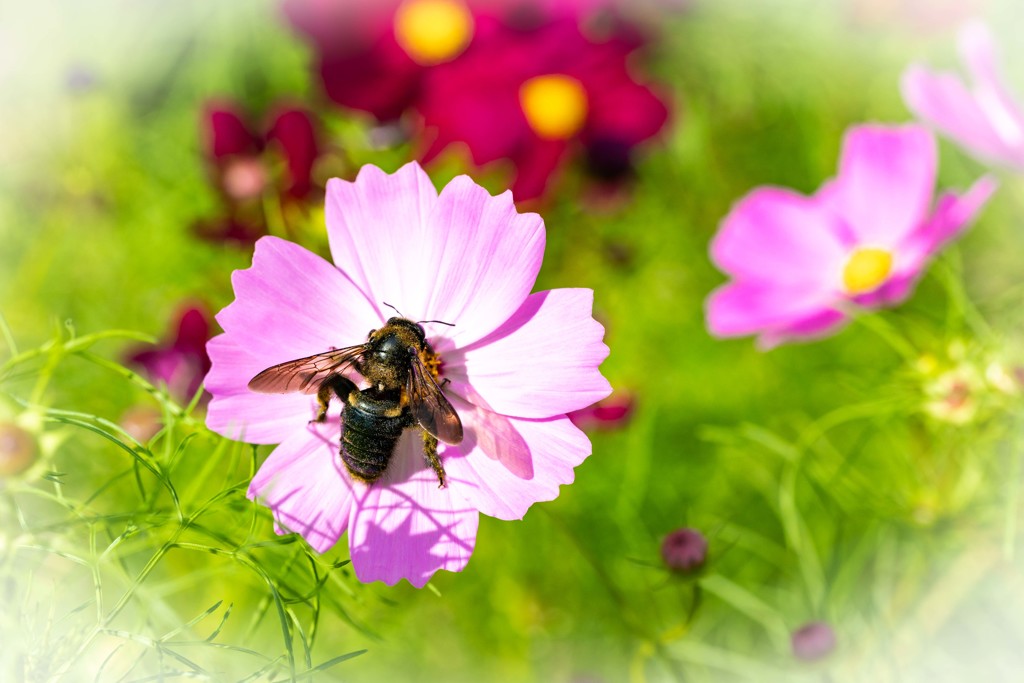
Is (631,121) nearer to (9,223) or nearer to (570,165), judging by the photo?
(570,165)

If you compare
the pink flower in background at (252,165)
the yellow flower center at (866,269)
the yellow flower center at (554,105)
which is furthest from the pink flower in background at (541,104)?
the yellow flower center at (866,269)

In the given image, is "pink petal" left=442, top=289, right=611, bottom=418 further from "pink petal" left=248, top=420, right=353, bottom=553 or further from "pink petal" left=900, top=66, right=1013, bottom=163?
"pink petal" left=900, top=66, right=1013, bottom=163

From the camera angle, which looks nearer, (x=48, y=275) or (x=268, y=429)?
(x=268, y=429)

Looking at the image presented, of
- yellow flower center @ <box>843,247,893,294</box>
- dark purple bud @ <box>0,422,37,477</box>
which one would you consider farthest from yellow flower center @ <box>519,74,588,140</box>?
dark purple bud @ <box>0,422,37,477</box>

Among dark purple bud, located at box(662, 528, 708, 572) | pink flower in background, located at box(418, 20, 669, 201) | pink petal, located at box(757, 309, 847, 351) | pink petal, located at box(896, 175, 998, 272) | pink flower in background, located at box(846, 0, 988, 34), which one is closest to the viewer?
dark purple bud, located at box(662, 528, 708, 572)

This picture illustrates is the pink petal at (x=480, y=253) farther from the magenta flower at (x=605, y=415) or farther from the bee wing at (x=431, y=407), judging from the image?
the magenta flower at (x=605, y=415)

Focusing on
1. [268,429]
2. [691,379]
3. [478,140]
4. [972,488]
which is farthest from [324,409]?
[691,379]

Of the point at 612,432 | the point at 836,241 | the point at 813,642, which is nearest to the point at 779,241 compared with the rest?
the point at 836,241
